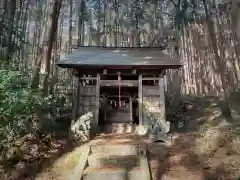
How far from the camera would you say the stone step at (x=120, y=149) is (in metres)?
8.16

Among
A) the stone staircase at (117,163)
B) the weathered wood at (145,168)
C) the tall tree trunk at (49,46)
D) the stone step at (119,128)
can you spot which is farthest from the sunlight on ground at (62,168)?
the stone step at (119,128)

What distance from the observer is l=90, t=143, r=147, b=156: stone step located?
321 inches

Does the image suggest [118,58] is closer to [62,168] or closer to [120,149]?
[120,149]

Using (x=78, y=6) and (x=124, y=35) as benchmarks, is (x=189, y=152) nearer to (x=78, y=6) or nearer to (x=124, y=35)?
(x=124, y=35)

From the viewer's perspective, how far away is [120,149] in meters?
8.31

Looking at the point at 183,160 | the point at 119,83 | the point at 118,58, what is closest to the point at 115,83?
the point at 119,83

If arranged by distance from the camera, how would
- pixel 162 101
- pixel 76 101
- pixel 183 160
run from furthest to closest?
pixel 162 101, pixel 76 101, pixel 183 160

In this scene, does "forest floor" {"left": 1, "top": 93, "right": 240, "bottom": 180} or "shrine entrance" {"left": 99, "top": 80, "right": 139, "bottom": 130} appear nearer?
"forest floor" {"left": 1, "top": 93, "right": 240, "bottom": 180}

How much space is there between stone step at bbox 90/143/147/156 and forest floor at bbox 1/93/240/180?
1.29 ft

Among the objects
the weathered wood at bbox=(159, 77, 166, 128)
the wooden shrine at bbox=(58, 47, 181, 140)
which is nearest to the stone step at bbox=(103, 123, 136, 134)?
the wooden shrine at bbox=(58, 47, 181, 140)

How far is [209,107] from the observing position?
16938mm

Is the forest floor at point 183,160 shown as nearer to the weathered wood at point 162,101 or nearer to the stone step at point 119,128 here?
the weathered wood at point 162,101

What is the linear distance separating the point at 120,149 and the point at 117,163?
823mm

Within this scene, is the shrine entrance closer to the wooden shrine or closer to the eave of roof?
the wooden shrine
